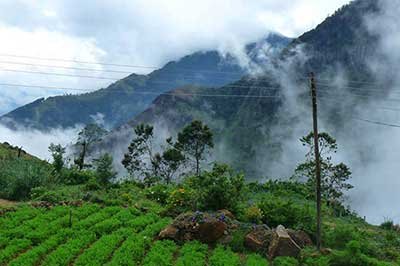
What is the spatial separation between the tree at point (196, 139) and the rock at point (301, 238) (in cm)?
4296

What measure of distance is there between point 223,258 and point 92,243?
5.87 meters

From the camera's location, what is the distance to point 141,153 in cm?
7238

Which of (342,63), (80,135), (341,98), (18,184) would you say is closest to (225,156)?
(341,98)

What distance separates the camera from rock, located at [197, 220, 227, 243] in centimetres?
2092

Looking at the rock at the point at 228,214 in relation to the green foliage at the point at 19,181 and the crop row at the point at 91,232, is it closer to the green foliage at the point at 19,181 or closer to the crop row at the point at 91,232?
the crop row at the point at 91,232

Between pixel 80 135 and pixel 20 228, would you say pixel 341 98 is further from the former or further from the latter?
pixel 20 228

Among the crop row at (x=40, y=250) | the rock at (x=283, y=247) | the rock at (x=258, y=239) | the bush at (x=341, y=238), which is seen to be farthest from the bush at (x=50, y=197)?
the bush at (x=341, y=238)

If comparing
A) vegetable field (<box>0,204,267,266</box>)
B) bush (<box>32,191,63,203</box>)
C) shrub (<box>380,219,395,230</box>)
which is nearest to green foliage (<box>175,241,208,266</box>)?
vegetable field (<box>0,204,267,266</box>)

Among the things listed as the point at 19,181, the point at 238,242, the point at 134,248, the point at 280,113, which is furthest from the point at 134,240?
the point at 280,113

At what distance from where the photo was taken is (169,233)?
20.9m

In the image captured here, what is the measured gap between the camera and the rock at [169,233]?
20734 millimetres

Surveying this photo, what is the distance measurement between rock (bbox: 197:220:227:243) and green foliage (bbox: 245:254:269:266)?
7.27ft

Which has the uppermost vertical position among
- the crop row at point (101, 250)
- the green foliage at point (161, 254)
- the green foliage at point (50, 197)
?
the green foliage at point (50, 197)

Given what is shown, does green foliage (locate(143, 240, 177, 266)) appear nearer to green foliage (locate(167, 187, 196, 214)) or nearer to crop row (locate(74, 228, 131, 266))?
crop row (locate(74, 228, 131, 266))
